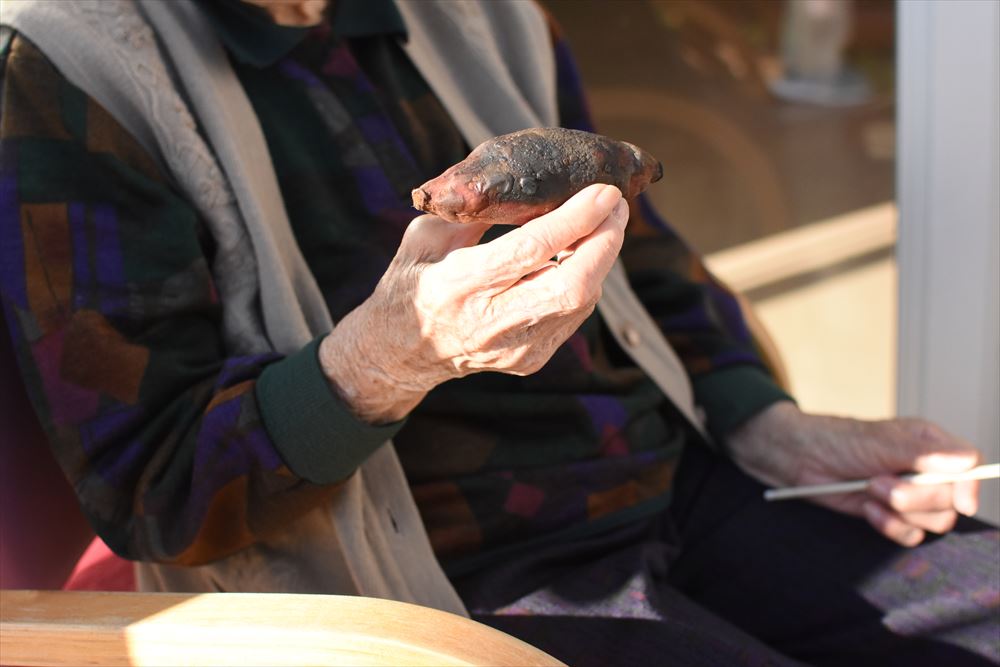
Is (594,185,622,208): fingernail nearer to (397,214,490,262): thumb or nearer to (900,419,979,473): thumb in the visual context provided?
(397,214,490,262): thumb

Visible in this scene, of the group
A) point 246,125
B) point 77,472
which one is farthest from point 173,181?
point 77,472

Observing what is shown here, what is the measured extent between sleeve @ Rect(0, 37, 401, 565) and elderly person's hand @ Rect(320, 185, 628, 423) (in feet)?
0.25

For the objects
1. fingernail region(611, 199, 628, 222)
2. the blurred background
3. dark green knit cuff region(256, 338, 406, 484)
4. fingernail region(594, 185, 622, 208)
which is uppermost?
fingernail region(594, 185, 622, 208)

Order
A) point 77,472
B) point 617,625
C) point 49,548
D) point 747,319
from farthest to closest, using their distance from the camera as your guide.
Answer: point 747,319, point 49,548, point 617,625, point 77,472

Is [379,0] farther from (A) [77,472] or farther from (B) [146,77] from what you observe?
(A) [77,472]

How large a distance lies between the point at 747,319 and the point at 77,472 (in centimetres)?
101

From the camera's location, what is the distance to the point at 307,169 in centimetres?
114

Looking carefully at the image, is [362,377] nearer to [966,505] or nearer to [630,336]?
[630,336]

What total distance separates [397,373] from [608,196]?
0.86 feet

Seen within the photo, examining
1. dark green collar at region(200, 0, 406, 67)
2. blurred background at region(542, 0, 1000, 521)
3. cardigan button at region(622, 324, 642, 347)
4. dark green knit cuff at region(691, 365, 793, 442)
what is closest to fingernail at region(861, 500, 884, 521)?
dark green knit cuff at region(691, 365, 793, 442)

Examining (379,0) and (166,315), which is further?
(379,0)

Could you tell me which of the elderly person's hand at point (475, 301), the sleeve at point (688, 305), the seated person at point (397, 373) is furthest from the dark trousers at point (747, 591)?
the elderly person's hand at point (475, 301)

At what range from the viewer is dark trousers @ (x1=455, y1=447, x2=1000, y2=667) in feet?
3.50

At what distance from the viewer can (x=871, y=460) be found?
4.24 feet
